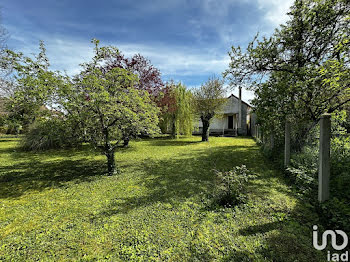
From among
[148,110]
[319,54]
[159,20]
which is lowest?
[148,110]

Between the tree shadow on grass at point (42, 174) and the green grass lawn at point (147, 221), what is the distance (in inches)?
2.3

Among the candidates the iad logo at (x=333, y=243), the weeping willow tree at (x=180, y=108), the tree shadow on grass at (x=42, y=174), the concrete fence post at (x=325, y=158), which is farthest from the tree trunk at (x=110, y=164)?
the weeping willow tree at (x=180, y=108)

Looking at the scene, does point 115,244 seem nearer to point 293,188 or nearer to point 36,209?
point 36,209

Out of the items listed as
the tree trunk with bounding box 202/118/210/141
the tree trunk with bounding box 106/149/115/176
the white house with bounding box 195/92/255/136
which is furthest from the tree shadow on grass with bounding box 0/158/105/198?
the white house with bounding box 195/92/255/136

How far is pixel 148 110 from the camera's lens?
5320mm

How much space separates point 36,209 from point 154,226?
270cm

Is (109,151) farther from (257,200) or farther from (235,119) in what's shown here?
(235,119)

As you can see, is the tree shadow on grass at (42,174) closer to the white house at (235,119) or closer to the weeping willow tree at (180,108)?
the weeping willow tree at (180,108)

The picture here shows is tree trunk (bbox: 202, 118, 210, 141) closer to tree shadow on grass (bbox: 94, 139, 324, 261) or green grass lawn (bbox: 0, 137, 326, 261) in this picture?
tree shadow on grass (bbox: 94, 139, 324, 261)

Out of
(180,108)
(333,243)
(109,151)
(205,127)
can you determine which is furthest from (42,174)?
(205,127)

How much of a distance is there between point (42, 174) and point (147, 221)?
16.6 ft

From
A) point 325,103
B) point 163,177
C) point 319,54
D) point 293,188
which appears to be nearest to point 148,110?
point 163,177

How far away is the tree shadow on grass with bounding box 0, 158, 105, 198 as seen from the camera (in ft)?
14.4

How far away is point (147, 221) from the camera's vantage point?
2.73 metres
